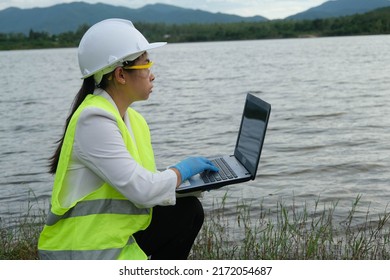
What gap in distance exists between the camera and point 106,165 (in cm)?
321

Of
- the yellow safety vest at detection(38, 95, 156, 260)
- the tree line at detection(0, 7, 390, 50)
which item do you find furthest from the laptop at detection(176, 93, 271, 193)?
the tree line at detection(0, 7, 390, 50)

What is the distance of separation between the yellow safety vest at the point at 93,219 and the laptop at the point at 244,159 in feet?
1.44

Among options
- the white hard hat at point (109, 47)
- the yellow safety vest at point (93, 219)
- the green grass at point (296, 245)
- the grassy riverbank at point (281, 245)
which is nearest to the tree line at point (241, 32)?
the grassy riverbank at point (281, 245)

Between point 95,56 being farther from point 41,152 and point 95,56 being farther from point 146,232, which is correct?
point 41,152

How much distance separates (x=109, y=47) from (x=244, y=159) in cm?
125

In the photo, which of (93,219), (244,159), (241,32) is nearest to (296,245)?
(244,159)

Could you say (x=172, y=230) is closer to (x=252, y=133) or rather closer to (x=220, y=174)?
(x=220, y=174)

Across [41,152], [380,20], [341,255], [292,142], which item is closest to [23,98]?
[41,152]

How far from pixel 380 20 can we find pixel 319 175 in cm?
8784

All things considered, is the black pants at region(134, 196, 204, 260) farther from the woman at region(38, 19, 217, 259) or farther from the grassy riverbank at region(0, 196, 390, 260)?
the grassy riverbank at region(0, 196, 390, 260)

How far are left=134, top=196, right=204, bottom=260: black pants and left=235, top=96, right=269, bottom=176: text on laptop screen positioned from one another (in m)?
0.44

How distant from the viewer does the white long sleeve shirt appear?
321 centimetres

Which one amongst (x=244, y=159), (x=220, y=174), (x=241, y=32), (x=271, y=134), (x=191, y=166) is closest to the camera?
(x=191, y=166)

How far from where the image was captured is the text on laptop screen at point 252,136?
3876 mm
